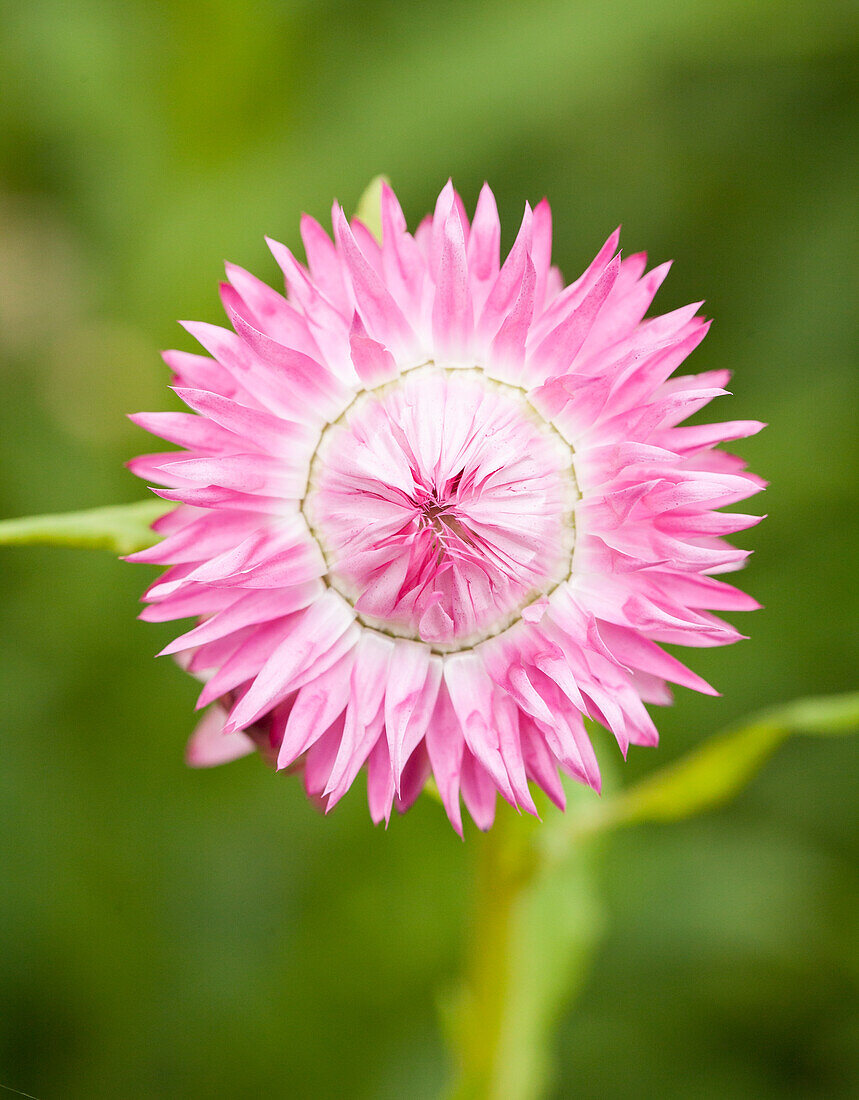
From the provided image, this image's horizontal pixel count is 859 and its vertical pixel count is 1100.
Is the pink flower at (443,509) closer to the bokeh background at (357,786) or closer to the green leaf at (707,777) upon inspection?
the green leaf at (707,777)

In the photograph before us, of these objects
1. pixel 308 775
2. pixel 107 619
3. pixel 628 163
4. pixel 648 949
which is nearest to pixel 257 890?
pixel 107 619

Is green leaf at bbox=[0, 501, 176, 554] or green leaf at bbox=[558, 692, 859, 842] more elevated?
green leaf at bbox=[0, 501, 176, 554]

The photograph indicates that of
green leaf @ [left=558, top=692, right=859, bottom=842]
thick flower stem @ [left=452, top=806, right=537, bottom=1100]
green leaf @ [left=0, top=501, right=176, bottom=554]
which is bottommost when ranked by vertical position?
thick flower stem @ [left=452, top=806, right=537, bottom=1100]

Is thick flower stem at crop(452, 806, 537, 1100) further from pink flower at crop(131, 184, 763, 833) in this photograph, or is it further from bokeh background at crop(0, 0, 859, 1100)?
bokeh background at crop(0, 0, 859, 1100)

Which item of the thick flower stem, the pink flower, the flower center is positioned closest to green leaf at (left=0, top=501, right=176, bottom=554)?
the pink flower

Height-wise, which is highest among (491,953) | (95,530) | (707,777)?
(95,530)

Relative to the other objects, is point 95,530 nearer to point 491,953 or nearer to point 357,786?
point 491,953

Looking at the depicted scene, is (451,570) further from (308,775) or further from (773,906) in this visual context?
(773,906)

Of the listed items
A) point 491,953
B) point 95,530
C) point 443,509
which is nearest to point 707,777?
point 491,953
